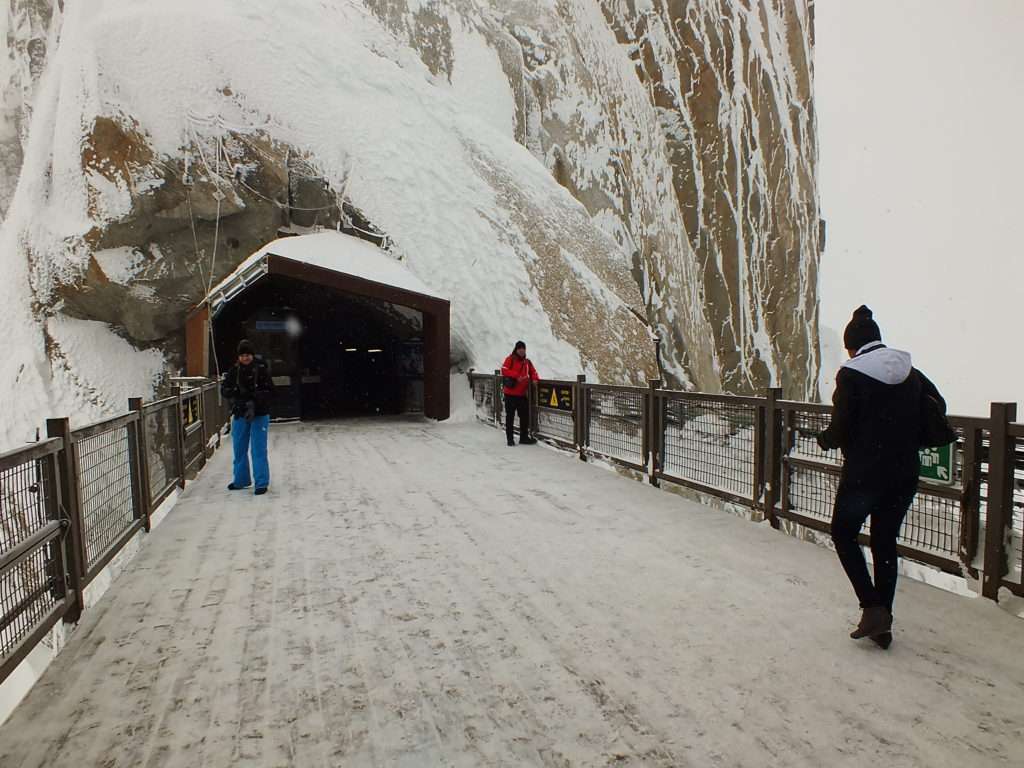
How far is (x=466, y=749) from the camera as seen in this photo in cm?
254

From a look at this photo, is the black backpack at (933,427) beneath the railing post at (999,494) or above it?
above

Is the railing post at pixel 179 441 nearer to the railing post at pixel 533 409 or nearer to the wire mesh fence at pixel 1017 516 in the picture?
the railing post at pixel 533 409

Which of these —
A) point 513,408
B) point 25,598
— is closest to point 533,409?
point 513,408

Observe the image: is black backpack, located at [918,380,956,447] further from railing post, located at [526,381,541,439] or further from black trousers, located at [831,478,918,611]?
railing post, located at [526,381,541,439]

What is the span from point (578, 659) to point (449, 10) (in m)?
33.1

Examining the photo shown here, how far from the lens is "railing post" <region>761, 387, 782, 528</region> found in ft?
19.1

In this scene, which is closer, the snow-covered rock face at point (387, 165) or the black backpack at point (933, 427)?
the black backpack at point (933, 427)

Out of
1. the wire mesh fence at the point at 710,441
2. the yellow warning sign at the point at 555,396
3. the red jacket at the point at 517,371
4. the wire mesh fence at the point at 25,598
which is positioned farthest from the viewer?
the red jacket at the point at 517,371

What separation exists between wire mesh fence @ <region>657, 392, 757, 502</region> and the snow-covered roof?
31.4 ft

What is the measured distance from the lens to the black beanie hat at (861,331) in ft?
11.1

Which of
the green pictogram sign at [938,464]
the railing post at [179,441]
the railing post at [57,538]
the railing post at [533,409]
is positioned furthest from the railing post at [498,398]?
the railing post at [57,538]

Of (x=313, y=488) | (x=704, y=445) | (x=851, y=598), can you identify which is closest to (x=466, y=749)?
(x=851, y=598)

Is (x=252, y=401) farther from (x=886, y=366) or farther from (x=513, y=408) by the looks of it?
(x=886, y=366)

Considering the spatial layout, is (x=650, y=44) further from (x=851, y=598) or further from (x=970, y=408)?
(x=970, y=408)
